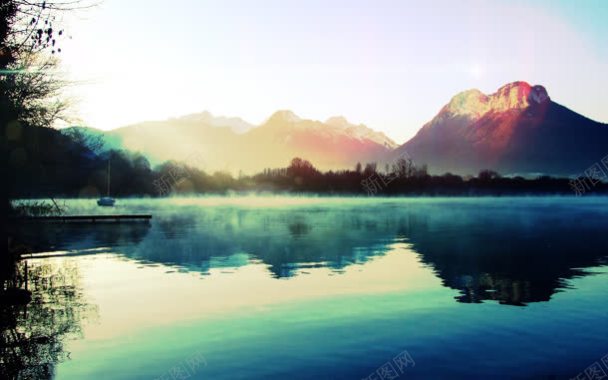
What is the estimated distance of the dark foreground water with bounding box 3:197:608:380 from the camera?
2058cm

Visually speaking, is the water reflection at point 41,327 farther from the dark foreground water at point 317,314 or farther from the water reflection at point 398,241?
the water reflection at point 398,241

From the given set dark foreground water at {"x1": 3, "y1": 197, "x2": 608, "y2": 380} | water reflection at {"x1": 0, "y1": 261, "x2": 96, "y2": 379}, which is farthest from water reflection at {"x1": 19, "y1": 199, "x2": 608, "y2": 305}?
water reflection at {"x1": 0, "y1": 261, "x2": 96, "y2": 379}

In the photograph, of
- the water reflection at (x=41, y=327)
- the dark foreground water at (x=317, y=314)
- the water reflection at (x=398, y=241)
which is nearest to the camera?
the water reflection at (x=41, y=327)

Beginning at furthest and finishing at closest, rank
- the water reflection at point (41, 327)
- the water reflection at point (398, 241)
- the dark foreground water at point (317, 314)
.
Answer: the water reflection at point (398, 241)
the dark foreground water at point (317, 314)
the water reflection at point (41, 327)

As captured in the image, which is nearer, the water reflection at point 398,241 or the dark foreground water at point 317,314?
the dark foreground water at point 317,314

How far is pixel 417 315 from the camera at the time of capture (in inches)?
1142

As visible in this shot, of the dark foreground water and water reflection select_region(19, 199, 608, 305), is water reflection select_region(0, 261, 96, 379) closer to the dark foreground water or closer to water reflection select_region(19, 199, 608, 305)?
the dark foreground water

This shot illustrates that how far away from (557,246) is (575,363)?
152 ft

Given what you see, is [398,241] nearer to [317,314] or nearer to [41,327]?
[317,314]

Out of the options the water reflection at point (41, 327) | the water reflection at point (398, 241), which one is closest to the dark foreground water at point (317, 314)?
the water reflection at point (41, 327)

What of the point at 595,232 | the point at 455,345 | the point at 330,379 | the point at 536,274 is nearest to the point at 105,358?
the point at 330,379

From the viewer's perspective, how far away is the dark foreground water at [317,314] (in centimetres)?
2058

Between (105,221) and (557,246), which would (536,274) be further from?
(105,221)

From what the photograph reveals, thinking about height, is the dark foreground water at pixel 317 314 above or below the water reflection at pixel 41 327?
below
